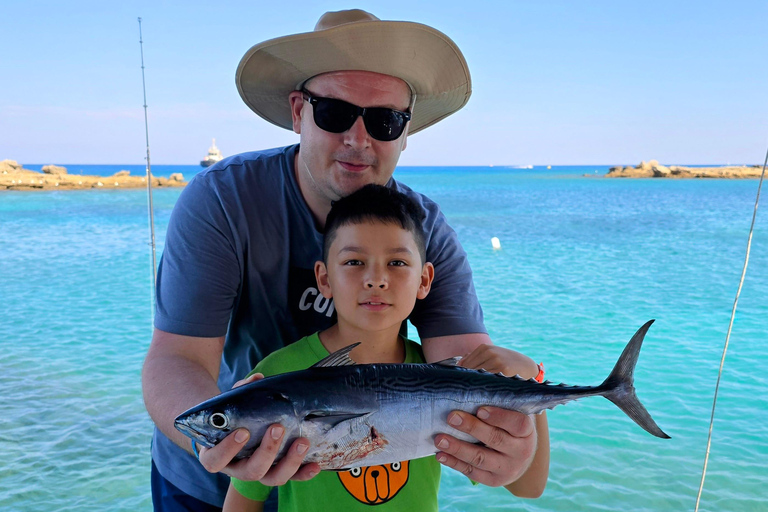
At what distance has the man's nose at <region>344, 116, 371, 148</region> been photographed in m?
2.29

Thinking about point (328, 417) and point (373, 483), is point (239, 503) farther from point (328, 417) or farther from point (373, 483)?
point (328, 417)

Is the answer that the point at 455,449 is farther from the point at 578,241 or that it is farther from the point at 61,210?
the point at 61,210

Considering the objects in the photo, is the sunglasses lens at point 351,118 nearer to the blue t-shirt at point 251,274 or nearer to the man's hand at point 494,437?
the blue t-shirt at point 251,274

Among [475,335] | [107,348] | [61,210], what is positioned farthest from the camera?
[61,210]

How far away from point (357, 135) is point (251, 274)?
69 centimetres

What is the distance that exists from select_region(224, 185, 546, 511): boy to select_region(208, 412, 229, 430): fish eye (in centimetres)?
65

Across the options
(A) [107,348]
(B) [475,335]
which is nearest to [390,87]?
(B) [475,335]

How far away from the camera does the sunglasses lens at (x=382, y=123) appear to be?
7.60 ft

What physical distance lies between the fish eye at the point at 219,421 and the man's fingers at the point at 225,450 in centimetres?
3

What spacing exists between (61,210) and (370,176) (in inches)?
1298

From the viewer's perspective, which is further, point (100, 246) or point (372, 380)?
point (100, 246)

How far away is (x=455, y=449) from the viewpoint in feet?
5.46

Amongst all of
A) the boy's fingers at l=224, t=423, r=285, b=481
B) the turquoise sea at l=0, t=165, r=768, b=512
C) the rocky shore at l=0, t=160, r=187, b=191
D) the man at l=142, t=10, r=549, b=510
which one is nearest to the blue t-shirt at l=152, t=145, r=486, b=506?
the man at l=142, t=10, r=549, b=510

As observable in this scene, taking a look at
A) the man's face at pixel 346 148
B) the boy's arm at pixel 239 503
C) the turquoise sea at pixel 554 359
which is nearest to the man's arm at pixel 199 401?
the boy's arm at pixel 239 503
